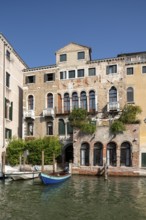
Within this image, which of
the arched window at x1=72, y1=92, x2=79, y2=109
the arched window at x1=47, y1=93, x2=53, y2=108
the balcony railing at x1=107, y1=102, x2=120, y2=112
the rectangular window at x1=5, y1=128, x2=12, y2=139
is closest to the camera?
the balcony railing at x1=107, y1=102, x2=120, y2=112

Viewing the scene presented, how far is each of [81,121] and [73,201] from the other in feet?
49.9

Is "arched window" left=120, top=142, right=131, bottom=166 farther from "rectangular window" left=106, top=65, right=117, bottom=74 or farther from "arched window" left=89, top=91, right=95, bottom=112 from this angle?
"rectangular window" left=106, top=65, right=117, bottom=74

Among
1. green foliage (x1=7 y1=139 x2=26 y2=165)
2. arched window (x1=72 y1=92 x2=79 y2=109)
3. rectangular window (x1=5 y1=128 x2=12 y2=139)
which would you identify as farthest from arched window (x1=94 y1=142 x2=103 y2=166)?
rectangular window (x1=5 y1=128 x2=12 y2=139)

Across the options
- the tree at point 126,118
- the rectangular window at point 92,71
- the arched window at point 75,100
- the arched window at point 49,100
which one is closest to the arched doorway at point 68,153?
the arched window at point 75,100

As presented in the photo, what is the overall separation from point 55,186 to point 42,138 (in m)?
12.1

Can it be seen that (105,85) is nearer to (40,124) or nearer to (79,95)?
(79,95)

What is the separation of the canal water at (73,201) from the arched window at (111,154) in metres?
7.08

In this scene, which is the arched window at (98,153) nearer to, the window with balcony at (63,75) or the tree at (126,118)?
the tree at (126,118)

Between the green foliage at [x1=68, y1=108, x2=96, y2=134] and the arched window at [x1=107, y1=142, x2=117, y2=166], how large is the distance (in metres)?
2.28

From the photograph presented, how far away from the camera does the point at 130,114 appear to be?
29141 mm

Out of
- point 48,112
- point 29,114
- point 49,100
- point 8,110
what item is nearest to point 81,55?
point 49,100

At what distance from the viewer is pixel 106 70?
107ft

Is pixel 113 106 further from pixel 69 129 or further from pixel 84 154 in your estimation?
pixel 84 154

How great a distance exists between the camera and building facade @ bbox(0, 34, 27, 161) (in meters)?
31.3
